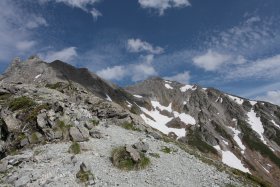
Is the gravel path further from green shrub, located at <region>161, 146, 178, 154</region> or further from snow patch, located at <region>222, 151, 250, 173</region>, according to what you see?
snow patch, located at <region>222, 151, 250, 173</region>

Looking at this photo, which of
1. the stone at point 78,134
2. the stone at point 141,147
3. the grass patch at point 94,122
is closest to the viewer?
the stone at point 141,147

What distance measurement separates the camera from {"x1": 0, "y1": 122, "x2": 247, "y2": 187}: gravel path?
27.1 metres

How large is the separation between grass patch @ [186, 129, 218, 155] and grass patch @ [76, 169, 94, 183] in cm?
14783

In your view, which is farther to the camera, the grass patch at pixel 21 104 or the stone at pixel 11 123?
the grass patch at pixel 21 104

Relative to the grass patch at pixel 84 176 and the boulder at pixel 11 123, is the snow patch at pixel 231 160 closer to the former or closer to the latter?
the boulder at pixel 11 123

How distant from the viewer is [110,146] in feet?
114

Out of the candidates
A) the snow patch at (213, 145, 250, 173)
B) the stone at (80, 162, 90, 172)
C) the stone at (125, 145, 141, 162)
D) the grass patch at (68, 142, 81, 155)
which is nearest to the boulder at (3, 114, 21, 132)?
the grass patch at (68, 142, 81, 155)

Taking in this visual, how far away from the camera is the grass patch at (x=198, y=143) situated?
171m

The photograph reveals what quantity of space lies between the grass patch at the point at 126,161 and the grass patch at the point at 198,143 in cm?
14355

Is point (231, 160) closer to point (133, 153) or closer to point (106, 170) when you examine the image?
point (133, 153)

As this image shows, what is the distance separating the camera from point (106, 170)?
29.0 m

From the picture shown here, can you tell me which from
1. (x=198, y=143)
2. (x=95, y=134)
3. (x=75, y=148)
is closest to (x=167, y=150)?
(x=95, y=134)

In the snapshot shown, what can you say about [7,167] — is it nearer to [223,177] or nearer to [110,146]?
[110,146]

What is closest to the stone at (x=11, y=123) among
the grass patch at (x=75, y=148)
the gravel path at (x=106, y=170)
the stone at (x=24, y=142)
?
the stone at (x=24, y=142)
